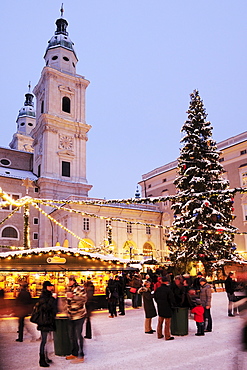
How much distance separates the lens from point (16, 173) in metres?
53.3

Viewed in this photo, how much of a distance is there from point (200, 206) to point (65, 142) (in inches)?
1348

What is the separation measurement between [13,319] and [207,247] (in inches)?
559

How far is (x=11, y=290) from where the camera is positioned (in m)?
15.6

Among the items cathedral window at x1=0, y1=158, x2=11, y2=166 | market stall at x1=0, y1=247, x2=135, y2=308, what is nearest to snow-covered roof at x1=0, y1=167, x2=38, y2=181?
cathedral window at x1=0, y1=158, x2=11, y2=166

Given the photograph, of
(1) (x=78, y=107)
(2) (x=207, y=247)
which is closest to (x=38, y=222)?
(1) (x=78, y=107)

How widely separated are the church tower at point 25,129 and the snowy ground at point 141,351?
74.6m

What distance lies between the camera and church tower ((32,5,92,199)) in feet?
169

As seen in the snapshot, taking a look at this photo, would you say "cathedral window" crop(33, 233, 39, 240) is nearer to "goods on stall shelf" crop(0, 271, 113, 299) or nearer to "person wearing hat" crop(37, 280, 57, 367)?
"goods on stall shelf" crop(0, 271, 113, 299)

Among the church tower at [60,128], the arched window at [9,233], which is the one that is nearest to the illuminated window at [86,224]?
the church tower at [60,128]

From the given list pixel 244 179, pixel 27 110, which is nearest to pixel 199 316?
pixel 244 179

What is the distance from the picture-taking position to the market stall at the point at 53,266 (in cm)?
1608

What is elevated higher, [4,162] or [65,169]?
[4,162]

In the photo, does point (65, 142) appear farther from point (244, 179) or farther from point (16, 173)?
point (244, 179)

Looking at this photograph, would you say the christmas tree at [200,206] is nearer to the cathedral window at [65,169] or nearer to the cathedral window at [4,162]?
the cathedral window at [65,169]
